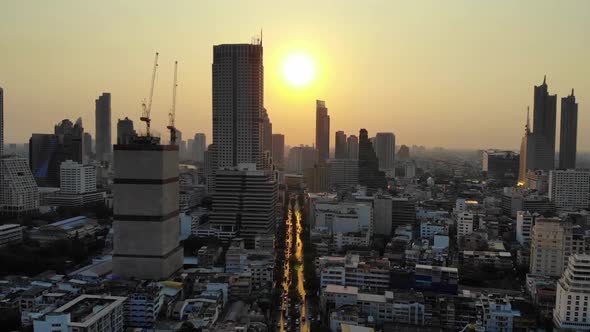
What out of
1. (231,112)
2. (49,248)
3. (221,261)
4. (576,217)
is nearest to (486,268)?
(221,261)

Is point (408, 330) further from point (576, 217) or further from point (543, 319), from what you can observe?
point (576, 217)

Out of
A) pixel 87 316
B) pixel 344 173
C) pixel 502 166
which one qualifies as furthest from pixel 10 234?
pixel 502 166

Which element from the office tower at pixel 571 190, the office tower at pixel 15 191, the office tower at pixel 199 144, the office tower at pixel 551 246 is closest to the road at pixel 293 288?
the office tower at pixel 551 246

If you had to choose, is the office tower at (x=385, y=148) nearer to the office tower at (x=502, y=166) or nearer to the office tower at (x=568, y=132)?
the office tower at (x=502, y=166)

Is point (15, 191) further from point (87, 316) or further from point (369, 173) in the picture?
point (369, 173)

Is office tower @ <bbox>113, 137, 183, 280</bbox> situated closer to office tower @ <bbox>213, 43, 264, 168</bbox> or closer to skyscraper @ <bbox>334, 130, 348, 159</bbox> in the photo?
office tower @ <bbox>213, 43, 264, 168</bbox>

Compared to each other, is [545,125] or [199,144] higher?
[545,125]
